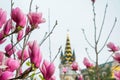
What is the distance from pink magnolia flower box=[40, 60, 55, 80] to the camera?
120cm

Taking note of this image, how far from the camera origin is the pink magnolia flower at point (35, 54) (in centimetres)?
112

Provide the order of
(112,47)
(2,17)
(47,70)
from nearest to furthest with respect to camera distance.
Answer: (47,70)
(2,17)
(112,47)

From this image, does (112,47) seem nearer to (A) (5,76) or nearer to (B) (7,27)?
(B) (7,27)

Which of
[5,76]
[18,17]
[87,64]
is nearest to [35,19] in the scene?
[18,17]

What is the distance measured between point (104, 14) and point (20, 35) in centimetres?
162

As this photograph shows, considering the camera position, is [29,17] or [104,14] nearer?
[29,17]

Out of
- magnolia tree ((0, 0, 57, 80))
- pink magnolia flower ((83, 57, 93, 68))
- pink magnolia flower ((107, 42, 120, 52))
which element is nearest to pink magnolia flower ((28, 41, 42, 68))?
magnolia tree ((0, 0, 57, 80))

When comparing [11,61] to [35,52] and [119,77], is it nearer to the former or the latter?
[35,52]

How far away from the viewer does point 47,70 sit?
4.02 ft

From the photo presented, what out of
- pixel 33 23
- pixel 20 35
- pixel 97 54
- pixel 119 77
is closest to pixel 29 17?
pixel 33 23

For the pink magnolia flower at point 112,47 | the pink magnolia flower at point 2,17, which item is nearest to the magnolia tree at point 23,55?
the pink magnolia flower at point 2,17

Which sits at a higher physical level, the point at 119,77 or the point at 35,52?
the point at 35,52

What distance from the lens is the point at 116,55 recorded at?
2842mm

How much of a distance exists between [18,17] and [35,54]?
0.31 metres
